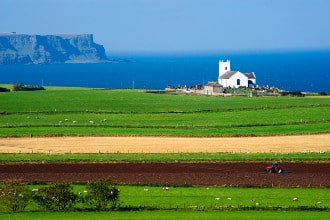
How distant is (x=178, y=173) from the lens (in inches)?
1795

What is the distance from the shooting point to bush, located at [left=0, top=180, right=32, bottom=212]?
3319cm

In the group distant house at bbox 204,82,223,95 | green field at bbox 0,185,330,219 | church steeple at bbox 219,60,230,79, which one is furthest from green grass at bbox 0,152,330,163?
church steeple at bbox 219,60,230,79

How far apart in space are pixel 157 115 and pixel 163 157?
1063 inches

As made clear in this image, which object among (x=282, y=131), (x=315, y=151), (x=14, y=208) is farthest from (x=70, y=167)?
(x=282, y=131)

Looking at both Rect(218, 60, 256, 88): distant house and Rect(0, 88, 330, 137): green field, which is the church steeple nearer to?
Rect(218, 60, 256, 88): distant house

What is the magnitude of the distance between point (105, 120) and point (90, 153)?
65.0 feet

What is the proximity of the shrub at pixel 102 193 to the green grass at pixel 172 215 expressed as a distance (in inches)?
31.4

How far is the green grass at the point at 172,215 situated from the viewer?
32.2 metres

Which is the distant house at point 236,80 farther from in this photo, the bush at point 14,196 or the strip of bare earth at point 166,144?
the bush at point 14,196

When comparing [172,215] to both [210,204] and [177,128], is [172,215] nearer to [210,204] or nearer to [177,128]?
[210,204]

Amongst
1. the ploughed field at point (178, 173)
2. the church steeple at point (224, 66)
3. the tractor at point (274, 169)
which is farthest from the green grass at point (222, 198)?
the church steeple at point (224, 66)

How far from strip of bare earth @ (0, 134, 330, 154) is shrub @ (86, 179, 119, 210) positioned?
21122 mm

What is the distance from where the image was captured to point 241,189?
132ft

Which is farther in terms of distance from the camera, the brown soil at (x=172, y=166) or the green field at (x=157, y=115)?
the green field at (x=157, y=115)
